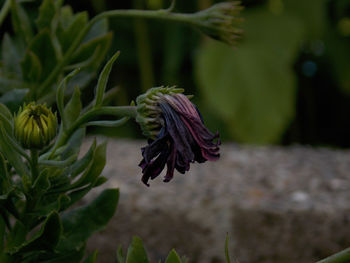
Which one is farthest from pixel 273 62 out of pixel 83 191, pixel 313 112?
pixel 83 191

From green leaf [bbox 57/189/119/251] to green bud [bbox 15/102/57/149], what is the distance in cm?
13

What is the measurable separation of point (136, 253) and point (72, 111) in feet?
0.42

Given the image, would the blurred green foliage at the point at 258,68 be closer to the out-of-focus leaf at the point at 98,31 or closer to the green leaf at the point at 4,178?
the out-of-focus leaf at the point at 98,31

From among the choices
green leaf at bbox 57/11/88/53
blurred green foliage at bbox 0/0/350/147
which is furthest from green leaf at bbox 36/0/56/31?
blurred green foliage at bbox 0/0/350/147

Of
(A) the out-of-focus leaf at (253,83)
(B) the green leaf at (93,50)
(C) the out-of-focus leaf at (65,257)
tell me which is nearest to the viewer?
(C) the out-of-focus leaf at (65,257)

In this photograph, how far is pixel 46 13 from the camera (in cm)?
69

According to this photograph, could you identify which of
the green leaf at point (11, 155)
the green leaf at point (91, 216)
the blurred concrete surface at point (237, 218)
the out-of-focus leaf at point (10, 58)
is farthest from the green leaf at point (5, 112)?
the blurred concrete surface at point (237, 218)

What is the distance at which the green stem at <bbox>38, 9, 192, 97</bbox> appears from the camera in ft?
2.00

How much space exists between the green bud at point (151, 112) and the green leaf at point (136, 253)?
0.09 metres

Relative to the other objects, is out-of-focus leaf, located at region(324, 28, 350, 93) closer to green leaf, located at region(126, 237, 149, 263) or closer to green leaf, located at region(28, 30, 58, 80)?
green leaf, located at region(28, 30, 58, 80)

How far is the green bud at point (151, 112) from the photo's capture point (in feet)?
1.57

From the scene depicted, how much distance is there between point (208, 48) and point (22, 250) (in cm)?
137

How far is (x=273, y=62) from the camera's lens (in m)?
1.89

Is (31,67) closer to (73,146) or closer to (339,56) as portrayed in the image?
(73,146)
